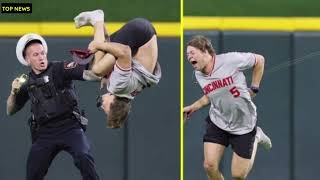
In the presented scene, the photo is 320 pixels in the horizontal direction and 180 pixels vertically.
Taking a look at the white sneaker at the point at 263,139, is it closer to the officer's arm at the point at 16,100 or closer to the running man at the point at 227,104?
the running man at the point at 227,104

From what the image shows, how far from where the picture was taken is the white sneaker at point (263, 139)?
3.88 m

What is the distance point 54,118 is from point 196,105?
75 centimetres

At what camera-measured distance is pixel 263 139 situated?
390 centimetres

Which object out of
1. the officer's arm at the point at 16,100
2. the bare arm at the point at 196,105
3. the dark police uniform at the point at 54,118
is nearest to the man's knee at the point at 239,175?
the bare arm at the point at 196,105

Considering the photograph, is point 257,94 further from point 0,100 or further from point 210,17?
point 0,100

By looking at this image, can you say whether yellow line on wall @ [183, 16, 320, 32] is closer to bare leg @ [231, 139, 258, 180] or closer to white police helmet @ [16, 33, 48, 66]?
bare leg @ [231, 139, 258, 180]

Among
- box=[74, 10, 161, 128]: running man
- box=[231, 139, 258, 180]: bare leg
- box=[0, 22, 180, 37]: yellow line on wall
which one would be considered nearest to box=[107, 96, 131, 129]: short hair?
box=[74, 10, 161, 128]: running man

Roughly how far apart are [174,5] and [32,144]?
3.38ft

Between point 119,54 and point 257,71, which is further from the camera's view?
point 257,71

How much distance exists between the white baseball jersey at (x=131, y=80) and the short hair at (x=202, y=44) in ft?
0.72

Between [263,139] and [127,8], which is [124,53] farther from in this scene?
[263,139]

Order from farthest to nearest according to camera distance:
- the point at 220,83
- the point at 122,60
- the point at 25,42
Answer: the point at 220,83, the point at 25,42, the point at 122,60

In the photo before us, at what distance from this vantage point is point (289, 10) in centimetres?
390

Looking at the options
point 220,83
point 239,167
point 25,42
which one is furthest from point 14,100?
point 239,167
